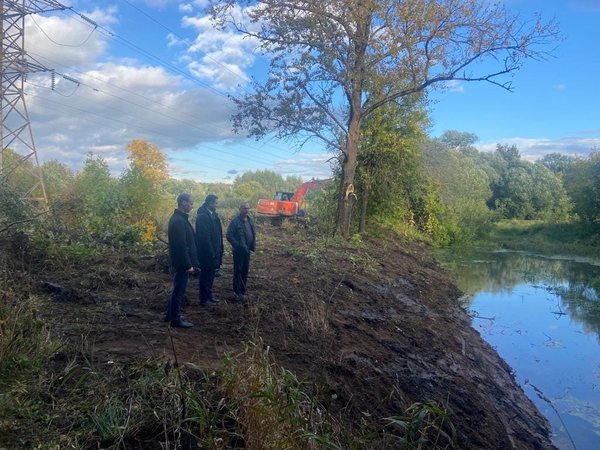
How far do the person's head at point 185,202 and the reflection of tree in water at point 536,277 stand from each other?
9.41 m

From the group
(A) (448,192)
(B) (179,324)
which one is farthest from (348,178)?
(B) (179,324)

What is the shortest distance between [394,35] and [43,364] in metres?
14.6

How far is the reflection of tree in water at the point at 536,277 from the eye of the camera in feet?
43.8

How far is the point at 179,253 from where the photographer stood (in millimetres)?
6605

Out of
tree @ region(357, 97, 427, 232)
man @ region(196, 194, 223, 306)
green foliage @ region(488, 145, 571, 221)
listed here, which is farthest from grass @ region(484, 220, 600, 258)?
man @ region(196, 194, 223, 306)

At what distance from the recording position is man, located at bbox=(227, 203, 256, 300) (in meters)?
8.52

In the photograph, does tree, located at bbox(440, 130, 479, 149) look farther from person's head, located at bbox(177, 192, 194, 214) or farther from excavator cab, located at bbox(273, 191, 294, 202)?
person's head, located at bbox(177, 192, 194, 214)

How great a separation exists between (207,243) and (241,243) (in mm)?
788

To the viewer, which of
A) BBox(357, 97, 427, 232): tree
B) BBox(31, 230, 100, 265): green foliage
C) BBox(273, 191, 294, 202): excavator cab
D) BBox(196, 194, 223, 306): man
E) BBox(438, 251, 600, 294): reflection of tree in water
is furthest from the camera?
BBox(273, 191, 294, 202): excavator cab

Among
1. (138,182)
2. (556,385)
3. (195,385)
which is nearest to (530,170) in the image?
(138,182)

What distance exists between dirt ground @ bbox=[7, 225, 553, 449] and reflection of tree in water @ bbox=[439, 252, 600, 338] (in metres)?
3.98

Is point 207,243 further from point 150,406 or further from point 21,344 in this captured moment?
point 150,406

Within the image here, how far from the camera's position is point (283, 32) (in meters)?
16.8

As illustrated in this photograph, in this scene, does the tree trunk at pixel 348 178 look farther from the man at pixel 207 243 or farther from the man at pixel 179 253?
the man at pixel 179 253
